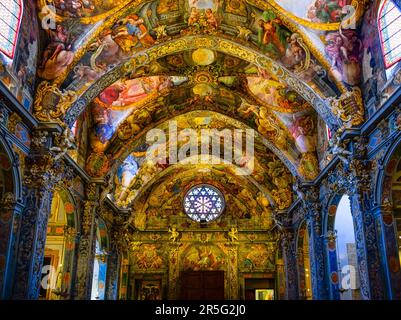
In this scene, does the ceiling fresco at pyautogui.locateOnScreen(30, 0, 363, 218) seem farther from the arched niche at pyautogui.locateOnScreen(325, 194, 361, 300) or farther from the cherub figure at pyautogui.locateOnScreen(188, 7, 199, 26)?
the arched niche at pyautogui.locateOnScreen(325, 194, 361, 300)

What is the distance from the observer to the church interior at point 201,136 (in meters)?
12.2

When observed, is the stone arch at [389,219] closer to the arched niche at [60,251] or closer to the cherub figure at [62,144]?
the cherub figure at [62,144]

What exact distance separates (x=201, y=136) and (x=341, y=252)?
9.74m

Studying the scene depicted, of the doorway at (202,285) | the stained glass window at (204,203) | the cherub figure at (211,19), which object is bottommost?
the doorway at (202,285)

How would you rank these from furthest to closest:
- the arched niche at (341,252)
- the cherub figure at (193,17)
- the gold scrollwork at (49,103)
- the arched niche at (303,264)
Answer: the arched niche at (303,264) < the arched niche at (341,252) < the cherub figure at (193,17) < the gold scrollwork at (49,103)

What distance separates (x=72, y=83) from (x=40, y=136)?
222 centimetres

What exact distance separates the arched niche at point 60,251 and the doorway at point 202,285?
8.37 meters

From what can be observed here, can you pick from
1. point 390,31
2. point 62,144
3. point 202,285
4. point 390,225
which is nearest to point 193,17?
point 62,144

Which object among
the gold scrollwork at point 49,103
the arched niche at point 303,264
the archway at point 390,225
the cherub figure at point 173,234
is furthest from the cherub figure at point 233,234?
the gold scrollwork at point 49,103

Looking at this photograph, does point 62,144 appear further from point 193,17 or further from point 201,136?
point 201,136

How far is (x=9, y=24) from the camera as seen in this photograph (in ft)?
39.8

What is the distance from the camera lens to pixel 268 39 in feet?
49.3

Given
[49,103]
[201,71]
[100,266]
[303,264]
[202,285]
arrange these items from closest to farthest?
[49,103]
[201,71]
[303,264]
[100,266]
[202,285]

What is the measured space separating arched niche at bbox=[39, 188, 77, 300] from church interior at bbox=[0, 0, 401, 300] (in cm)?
6
